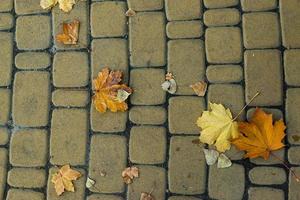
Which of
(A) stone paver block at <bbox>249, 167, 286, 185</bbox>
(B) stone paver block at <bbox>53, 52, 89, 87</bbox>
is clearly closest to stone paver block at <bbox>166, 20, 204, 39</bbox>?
(B) stone paver block at <bbox>53, 52, 89, 87</bbox>

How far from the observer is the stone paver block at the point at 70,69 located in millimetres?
3387

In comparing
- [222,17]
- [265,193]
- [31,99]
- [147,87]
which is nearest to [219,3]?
[222,17]

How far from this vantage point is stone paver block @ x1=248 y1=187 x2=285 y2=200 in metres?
3.07

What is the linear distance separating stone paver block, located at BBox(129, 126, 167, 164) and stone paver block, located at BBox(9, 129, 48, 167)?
1.97ft

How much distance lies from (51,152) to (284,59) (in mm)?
1654

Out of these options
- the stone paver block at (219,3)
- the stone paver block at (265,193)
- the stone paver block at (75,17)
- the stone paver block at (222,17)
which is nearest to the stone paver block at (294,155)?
the stone paver block at (265,193)

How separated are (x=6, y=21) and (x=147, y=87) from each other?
1141 millimetres

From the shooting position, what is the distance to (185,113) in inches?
128

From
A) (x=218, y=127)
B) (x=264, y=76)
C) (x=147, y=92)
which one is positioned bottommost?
(x=218, y=127)

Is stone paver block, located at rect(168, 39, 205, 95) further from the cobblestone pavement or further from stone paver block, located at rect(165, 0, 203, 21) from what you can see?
stone paver block, located at rect(165, 0, 203, 21)

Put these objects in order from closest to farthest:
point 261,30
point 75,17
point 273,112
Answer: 1. point 273,112
2. point 261,30
3. point 75,17

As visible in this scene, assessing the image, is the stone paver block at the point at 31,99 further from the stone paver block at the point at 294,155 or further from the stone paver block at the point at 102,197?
the stone paver block at the point at 294,155

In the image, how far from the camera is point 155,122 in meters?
3.26

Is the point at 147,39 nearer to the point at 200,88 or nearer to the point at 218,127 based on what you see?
the point at 200,88
